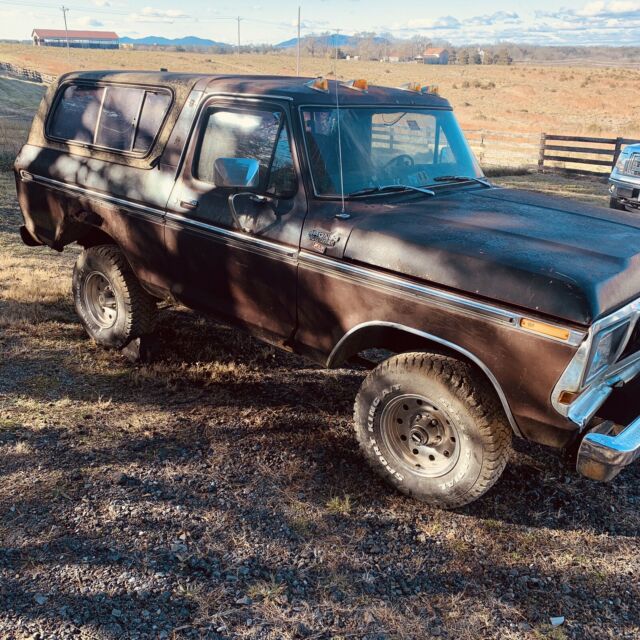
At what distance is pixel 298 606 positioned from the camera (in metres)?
2.75

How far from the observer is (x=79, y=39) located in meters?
140

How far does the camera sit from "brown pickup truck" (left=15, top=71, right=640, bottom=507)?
2.85 meters

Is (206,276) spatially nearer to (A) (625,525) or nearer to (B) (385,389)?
(B) (385,389)

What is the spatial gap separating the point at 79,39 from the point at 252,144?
15873cm

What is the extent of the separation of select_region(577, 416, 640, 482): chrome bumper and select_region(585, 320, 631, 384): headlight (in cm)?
27

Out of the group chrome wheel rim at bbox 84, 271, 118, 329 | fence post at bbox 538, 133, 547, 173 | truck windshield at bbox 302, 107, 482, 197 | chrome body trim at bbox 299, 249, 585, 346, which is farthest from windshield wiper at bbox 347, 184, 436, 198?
fence post at bbox 538, 133, 547, 173

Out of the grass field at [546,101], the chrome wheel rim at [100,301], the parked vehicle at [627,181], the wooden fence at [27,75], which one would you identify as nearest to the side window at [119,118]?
the chrome wheel rim at [100,301]

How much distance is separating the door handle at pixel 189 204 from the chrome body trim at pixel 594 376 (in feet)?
8.18

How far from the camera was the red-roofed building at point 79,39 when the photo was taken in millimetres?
139000

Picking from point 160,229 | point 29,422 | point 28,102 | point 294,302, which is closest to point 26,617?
point 29,422

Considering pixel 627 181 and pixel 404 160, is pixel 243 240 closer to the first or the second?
pixel 404 160

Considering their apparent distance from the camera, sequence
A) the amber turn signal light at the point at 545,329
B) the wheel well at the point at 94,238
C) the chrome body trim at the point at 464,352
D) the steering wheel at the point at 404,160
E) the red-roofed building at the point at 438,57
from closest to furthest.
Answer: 1. the amber turn signal light at the point at 545,329
2. the chrome body trim at the point at 464,352
3. the steering wheel at the point at 404,160
4. the wheel well at the point at 94,238
5. the red-roofed building at the point at 438,57

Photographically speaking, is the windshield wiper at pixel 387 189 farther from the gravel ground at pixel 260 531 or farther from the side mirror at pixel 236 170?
the gravel ground at pixel 260 531

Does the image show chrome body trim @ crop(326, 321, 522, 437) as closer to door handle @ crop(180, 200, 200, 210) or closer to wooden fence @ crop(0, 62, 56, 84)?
door handle @ crop(180, 200, 200, 210)
